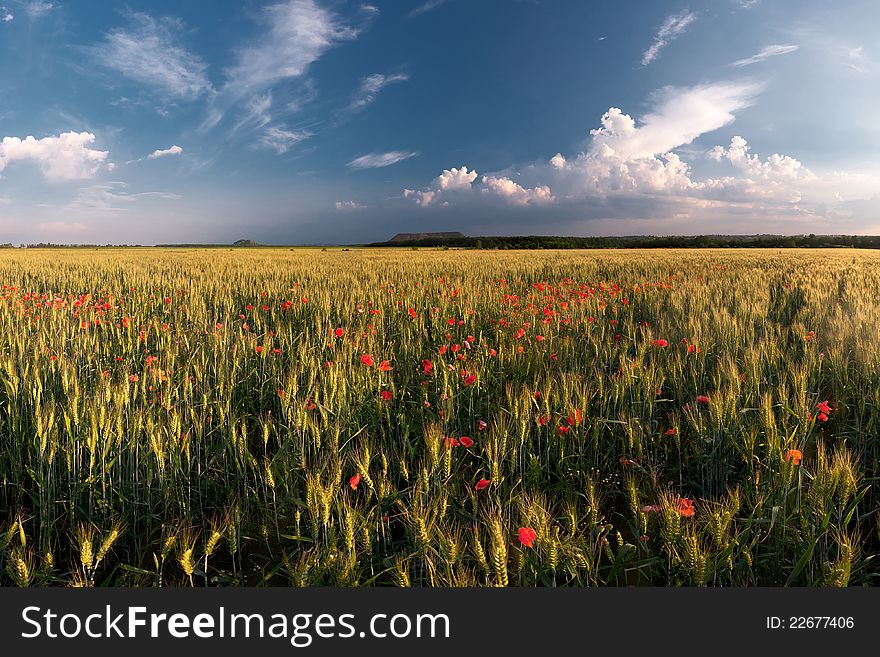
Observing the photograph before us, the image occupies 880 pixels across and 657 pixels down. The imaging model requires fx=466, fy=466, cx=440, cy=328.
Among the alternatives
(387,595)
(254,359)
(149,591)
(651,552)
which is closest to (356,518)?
(387,595)

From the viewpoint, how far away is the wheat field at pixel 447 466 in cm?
142

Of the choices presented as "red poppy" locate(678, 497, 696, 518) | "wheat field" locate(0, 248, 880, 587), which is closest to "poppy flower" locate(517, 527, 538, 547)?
"wheat field" locate(0, 248, 880, 587)

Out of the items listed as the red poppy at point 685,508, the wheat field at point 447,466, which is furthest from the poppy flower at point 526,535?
the red poppy at point 685,508

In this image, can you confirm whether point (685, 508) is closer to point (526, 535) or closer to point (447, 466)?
point (526, 535)

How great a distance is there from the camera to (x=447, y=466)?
5.24 ft

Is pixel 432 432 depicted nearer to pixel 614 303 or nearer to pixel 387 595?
pixel 387 595

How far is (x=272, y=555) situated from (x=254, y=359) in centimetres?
207

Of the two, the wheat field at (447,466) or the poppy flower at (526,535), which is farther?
the wheat field at (447,466)

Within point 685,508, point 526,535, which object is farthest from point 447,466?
point 685,508

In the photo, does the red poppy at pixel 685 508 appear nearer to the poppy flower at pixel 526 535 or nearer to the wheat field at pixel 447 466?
the wheat field at pixel 447 466

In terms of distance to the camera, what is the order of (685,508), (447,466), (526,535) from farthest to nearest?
(447,466) < (685,508) < (526,535)

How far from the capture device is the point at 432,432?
1.67 m

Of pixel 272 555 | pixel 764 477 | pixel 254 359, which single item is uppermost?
pixel 254 359

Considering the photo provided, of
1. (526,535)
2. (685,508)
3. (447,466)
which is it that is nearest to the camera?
(526,535)
